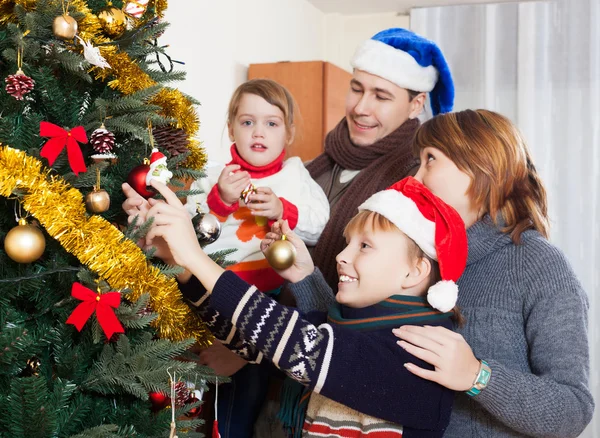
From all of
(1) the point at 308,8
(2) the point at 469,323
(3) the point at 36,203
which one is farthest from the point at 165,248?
(1) the point at 308,8

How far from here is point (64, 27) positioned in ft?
2.96

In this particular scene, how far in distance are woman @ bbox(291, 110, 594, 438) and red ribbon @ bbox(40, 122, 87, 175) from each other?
23.9 inches

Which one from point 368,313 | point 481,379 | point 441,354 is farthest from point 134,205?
point 481,379

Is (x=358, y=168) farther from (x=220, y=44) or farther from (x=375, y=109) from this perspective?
(x=220, y=44)

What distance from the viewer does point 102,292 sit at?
940mm

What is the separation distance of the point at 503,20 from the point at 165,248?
4323mm

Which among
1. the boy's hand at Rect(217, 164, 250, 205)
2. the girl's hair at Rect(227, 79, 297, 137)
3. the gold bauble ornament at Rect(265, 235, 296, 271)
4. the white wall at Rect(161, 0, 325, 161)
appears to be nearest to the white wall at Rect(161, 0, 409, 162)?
the white wall at Rect(161, 0, 325, 161)

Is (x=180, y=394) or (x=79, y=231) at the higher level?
(x=79, y=231)

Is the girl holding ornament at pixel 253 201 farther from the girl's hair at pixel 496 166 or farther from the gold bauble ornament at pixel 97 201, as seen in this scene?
the gold bauble ornament at pixel 97 201

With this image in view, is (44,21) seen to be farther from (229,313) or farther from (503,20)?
(503,20)

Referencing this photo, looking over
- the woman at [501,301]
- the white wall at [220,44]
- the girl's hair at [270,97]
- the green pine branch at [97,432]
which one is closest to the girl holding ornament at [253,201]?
the girl's hair at [270,97]

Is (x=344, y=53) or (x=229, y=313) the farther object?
(x=344, y=53)

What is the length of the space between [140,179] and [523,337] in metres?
0.80

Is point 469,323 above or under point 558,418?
above
